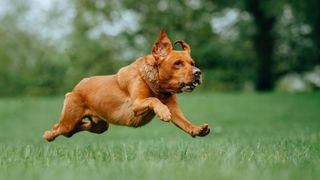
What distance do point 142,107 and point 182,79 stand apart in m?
0.54

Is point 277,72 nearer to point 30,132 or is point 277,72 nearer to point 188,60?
point 30,132

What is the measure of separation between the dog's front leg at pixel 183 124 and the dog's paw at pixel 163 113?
1.66 ft

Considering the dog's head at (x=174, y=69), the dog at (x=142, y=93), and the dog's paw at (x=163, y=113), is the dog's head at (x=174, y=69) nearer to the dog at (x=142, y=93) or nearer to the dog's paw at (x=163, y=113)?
the dog at (x=142, y=93)

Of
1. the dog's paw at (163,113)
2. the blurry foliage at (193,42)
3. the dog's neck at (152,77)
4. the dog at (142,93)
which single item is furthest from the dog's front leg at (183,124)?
the blurry foliage at (193,42)

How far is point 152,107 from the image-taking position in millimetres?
6633

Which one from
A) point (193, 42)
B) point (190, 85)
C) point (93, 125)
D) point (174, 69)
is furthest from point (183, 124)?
point (193, 42)

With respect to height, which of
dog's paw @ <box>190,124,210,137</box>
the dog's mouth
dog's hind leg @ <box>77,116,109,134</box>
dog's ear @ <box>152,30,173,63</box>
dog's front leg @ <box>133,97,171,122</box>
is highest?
dog's ear @ <box>152,30,173,63</box>

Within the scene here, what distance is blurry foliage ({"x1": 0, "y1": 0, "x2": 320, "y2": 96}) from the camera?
32562mm

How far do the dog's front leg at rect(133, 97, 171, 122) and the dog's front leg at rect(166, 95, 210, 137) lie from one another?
42 cm

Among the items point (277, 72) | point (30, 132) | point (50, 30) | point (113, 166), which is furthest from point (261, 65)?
point (113, 166)

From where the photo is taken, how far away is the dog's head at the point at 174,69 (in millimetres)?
6754

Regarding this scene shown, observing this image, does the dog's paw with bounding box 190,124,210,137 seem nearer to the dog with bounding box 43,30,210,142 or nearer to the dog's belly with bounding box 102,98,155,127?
the dog with bounding box 43,30,210,142

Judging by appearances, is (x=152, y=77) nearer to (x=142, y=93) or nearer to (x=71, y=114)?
(x=142, y=93)

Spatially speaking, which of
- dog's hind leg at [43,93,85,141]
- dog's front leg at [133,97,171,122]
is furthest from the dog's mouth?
dog's hind leg at [43,93,85,141]
